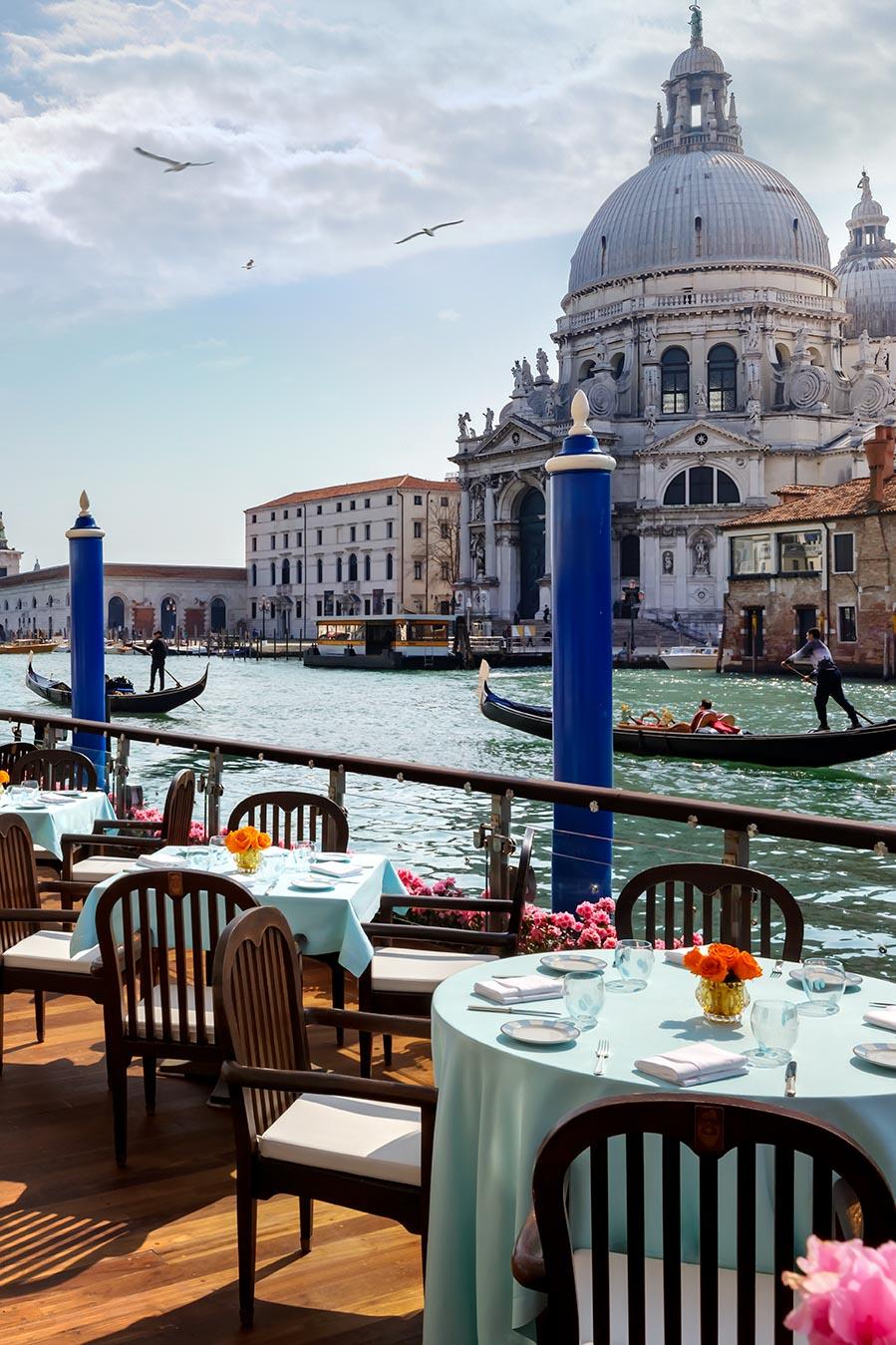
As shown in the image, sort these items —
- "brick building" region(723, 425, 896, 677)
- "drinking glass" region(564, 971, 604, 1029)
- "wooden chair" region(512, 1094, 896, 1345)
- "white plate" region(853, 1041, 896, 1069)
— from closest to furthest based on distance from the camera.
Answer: "wooden chair" region(512, 1094, 896, 1345), "white plate" region(853, 1041, 896, 1069), "drinking glass" region(564, 971, 604, 1029), "brick building" region(723, 425, 896, 677)

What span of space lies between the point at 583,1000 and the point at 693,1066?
27cm

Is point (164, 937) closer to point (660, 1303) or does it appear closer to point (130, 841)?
point (660, 1303)

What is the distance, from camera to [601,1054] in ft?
7.07

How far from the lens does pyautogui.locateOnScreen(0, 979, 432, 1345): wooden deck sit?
2.46m

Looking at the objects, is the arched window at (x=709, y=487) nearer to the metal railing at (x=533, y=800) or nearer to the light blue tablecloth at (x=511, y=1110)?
the metal railing at (x=533, y=800)

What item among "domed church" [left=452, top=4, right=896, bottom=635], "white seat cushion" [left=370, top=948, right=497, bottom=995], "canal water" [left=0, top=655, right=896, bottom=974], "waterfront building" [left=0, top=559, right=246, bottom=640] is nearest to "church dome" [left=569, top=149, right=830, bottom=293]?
"domed church" [left=452, top=4, right=896, bottom=635]

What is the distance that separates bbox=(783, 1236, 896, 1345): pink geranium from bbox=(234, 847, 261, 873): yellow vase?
3.06 metres

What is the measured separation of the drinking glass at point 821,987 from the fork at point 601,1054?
46 cm

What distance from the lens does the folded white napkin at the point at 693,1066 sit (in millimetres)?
2062

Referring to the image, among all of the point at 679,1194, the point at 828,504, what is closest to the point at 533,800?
the point at 679,1194

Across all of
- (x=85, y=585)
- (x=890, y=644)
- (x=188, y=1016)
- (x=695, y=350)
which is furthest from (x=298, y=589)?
(x=188, y=1016)

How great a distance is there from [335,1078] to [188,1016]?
102 centimetres

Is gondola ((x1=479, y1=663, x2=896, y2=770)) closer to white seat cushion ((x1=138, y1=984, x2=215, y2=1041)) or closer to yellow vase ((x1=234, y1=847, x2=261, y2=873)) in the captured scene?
yellow vase ((x1=234, y1=847, x2=261, y2=873))

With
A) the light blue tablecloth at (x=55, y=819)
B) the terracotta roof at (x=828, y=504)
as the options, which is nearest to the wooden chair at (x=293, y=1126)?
the light blue tablecloth at (x=55, y=819)
